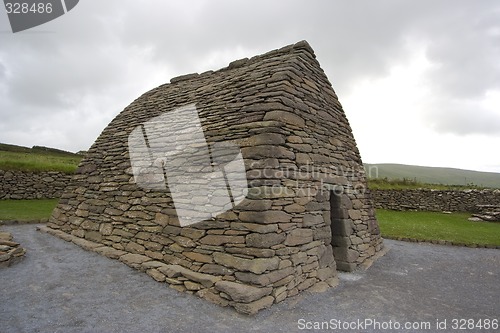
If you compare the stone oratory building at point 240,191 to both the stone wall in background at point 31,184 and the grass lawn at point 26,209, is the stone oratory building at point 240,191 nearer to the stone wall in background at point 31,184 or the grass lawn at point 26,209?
the grass lawn at point 26,209

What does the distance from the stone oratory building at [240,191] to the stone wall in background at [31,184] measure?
27.5ft

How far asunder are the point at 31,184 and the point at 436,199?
24.2 m

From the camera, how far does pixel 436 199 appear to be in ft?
61.9

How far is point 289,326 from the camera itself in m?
Answer: 4.30

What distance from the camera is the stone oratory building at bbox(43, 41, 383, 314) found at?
518cm

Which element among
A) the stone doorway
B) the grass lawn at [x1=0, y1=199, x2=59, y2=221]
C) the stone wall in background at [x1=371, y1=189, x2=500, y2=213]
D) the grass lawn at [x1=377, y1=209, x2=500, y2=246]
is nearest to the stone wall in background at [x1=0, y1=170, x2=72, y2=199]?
the grass lawn at [x1=0, y1=199, x2=59, y2=221]

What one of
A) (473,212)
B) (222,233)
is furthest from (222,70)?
(473,212)

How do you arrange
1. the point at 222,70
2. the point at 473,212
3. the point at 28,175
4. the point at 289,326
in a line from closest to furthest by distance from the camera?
the point at 289,326
the point at 222,70
the point at 28,175
the point at 473,212

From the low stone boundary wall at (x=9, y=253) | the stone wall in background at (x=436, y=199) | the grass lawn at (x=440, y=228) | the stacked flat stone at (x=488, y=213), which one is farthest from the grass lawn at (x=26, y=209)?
the stacked flat stone at (x=488, y=213)

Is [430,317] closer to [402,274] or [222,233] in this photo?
[402,274]

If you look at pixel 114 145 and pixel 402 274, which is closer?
pixel 402 274

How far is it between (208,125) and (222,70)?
8.48 feet

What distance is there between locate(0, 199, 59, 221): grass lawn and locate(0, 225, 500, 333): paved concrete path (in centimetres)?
490

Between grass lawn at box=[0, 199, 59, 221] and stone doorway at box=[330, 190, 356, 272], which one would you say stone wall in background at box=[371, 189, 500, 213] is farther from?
grass lawn at box=[0, 199, 59, 221]
